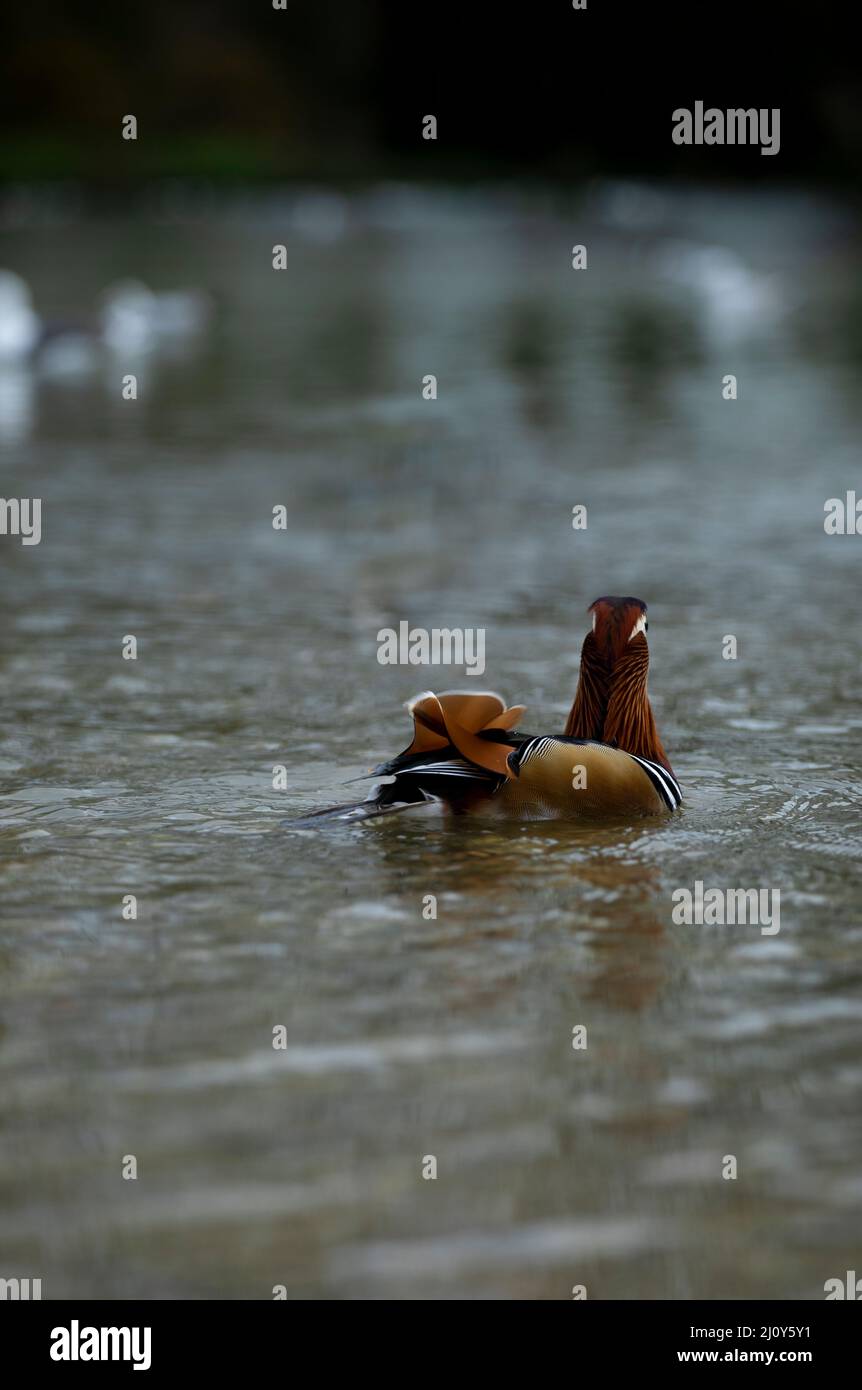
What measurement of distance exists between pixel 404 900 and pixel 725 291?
24.8 meters

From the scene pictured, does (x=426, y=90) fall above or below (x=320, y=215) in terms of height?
above

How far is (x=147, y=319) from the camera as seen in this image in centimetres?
2478

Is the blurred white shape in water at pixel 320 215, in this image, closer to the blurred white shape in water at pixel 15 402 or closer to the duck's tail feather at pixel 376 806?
the blurred white shape in water at pixel 15 402

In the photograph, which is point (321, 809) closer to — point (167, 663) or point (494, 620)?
point (167, 663)

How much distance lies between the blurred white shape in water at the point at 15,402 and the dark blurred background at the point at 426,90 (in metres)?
33.2

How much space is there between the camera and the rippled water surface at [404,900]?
409 centimetres

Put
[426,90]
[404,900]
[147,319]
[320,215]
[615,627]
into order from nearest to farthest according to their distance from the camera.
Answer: [404,900] → [615,627] → [147,319] → [320,215] → [426,90]

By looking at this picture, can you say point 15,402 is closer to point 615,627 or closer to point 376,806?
point 376,806

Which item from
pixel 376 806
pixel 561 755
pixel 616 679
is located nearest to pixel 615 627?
pixel 616 679

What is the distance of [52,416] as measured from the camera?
17969mm

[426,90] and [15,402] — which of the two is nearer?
[15,402]

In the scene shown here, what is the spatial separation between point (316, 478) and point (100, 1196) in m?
10.8

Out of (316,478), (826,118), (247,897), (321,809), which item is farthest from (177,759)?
(826,118)

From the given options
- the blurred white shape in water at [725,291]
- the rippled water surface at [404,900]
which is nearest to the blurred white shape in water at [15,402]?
the rippled water surface at [404,900]
